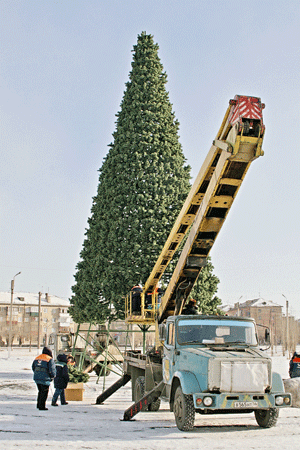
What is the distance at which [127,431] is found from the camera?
9312 mm

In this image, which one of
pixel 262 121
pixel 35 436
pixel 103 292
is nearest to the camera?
pixel 35 436

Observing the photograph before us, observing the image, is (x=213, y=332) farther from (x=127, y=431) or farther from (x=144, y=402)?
(x=127, y=431)

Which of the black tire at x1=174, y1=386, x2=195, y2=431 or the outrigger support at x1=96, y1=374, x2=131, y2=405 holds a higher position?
the black tire at x1=174, y1=386, x2=195, y2=431

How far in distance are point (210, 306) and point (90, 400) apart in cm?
907

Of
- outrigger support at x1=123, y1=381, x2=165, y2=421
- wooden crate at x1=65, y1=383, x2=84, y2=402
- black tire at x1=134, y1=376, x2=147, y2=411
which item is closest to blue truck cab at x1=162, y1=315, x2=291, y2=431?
outrigger support at x1=123, y1=381, x2=165, y2=421

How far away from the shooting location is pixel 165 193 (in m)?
22.8

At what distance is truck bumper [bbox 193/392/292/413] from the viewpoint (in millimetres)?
8820

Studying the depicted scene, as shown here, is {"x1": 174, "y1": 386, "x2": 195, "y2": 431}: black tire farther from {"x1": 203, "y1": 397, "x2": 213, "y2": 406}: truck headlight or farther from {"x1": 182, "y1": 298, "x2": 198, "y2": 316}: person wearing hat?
{"x1": 182, "y1": 298, "x2": 198, "y2": 316}: person wearing hat

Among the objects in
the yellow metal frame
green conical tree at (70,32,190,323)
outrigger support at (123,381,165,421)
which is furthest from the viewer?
green conical tree at (70,32,190,323)

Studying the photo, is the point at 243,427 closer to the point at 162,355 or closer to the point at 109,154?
the point at 162,355

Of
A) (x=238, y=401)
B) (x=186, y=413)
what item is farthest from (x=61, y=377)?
(x=238, y=401)

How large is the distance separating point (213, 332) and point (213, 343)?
0.32m

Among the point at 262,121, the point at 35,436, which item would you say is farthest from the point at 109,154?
the point at 35,436

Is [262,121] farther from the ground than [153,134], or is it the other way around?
[153,134]
